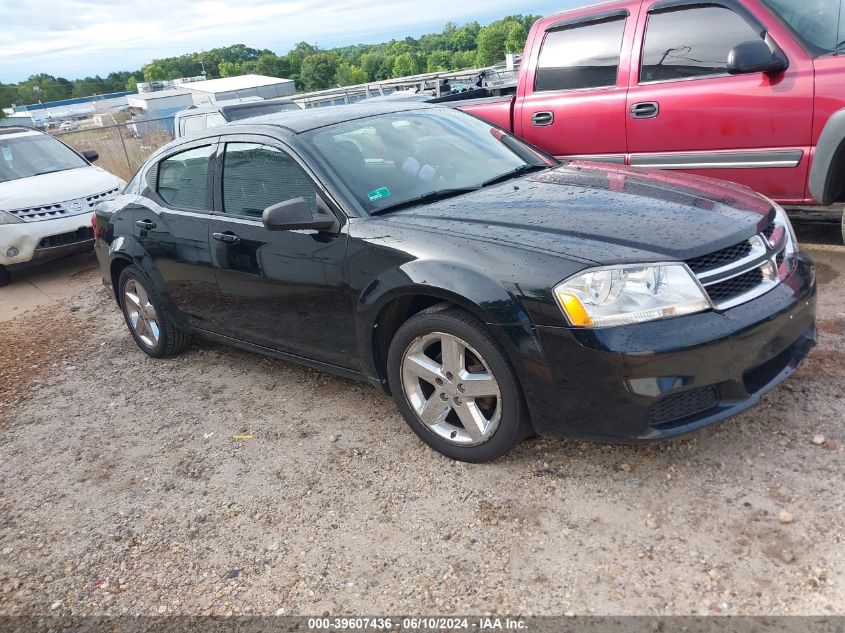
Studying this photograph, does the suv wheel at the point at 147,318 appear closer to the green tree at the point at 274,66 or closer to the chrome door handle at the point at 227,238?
the chrome door handle at the point at 227,238

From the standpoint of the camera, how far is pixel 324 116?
420 centimetres

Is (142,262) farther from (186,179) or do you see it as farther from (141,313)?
(186,179)

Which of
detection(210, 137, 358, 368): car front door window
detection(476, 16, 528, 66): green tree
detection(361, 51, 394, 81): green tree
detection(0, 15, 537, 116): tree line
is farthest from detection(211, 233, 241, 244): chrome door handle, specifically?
detection(361, 51, 394, 81): green tree

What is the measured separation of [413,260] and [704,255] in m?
1.21

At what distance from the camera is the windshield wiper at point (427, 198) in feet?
11.7

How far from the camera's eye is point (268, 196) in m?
3.98

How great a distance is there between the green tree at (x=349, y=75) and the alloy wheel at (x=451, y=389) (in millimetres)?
105079

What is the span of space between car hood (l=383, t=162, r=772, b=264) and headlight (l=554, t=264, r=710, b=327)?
0.19ft

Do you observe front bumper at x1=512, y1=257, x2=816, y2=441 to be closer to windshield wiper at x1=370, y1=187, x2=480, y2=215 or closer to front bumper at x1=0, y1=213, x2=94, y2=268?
windshield wiper at x1=370, y1=187, x2=480, y2=215

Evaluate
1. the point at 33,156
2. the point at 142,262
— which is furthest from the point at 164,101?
the point at 142,262

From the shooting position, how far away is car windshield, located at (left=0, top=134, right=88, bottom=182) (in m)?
9.26

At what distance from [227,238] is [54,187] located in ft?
19.0

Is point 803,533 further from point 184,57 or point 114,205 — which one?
point 184,57

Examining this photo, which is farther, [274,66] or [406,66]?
[274,66]
